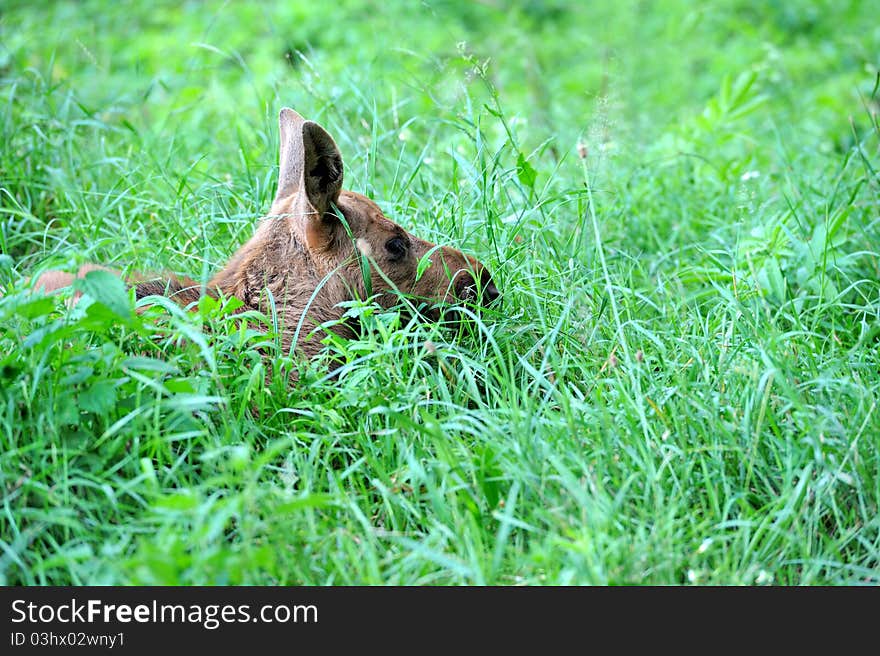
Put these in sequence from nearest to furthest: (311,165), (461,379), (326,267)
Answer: (461,379) → (311,165) → (326,267)

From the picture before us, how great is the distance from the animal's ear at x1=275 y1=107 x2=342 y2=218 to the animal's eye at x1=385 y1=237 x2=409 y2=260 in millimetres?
321

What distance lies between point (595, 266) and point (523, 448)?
60.0 inches

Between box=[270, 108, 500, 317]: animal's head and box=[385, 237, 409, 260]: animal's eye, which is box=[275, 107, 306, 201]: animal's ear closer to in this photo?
box=[270, 108, 500, 317]: animal's head

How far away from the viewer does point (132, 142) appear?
617 cm

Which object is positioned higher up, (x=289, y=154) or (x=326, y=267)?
(x=289, y=154)

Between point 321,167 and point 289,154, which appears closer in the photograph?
point 321,167

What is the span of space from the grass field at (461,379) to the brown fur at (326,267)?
18cm

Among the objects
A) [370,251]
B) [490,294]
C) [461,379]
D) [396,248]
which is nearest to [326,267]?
[370,251]

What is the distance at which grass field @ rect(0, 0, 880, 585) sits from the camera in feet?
10.5

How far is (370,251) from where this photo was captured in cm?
461

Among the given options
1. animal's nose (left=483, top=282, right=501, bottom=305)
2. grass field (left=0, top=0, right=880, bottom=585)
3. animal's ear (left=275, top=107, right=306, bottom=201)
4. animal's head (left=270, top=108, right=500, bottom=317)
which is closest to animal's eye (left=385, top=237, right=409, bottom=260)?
animal's head (left=270, top=108, right=500, bottom=317)

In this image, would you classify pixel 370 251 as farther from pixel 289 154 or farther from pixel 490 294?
pixel 289 154

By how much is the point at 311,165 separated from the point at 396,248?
0.59 meters

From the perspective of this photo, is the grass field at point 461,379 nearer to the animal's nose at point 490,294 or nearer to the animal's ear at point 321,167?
the animal's nose at point 490,294
